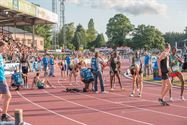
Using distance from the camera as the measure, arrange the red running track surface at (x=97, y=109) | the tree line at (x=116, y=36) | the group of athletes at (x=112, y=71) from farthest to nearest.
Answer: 1. the tree line at (x=116, y=36)
2. the red running track surface at (x=97, y=109)
3. the group of athletes at (x=112, y=71)

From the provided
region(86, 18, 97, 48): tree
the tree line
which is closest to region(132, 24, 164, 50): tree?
the tree line

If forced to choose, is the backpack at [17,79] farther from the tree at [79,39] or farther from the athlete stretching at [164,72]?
the tree at [79,39]

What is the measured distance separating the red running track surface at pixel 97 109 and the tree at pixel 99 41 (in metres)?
115

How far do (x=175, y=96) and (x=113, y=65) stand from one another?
3545mm

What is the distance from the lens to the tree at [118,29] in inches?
5174

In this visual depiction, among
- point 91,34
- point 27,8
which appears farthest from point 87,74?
point 91,34

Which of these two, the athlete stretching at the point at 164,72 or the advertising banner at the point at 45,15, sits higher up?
the advertising banner at the point at 45,15

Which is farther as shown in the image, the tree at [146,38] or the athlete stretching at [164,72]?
the tree at [146,38]

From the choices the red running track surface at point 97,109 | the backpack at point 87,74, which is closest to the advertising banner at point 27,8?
the backpack at point 87,74

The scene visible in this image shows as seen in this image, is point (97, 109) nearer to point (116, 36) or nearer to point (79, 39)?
point (79, 39)

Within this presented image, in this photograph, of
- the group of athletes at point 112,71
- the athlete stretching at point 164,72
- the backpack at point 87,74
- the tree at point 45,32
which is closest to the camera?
the group of athletes at point 112,71

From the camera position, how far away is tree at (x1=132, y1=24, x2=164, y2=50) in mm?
123625

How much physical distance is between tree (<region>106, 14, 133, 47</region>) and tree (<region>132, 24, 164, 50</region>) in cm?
528

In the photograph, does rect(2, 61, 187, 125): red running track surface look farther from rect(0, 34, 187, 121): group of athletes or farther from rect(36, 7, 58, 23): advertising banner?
rect(36, 7, 58, 23): advertising banner
